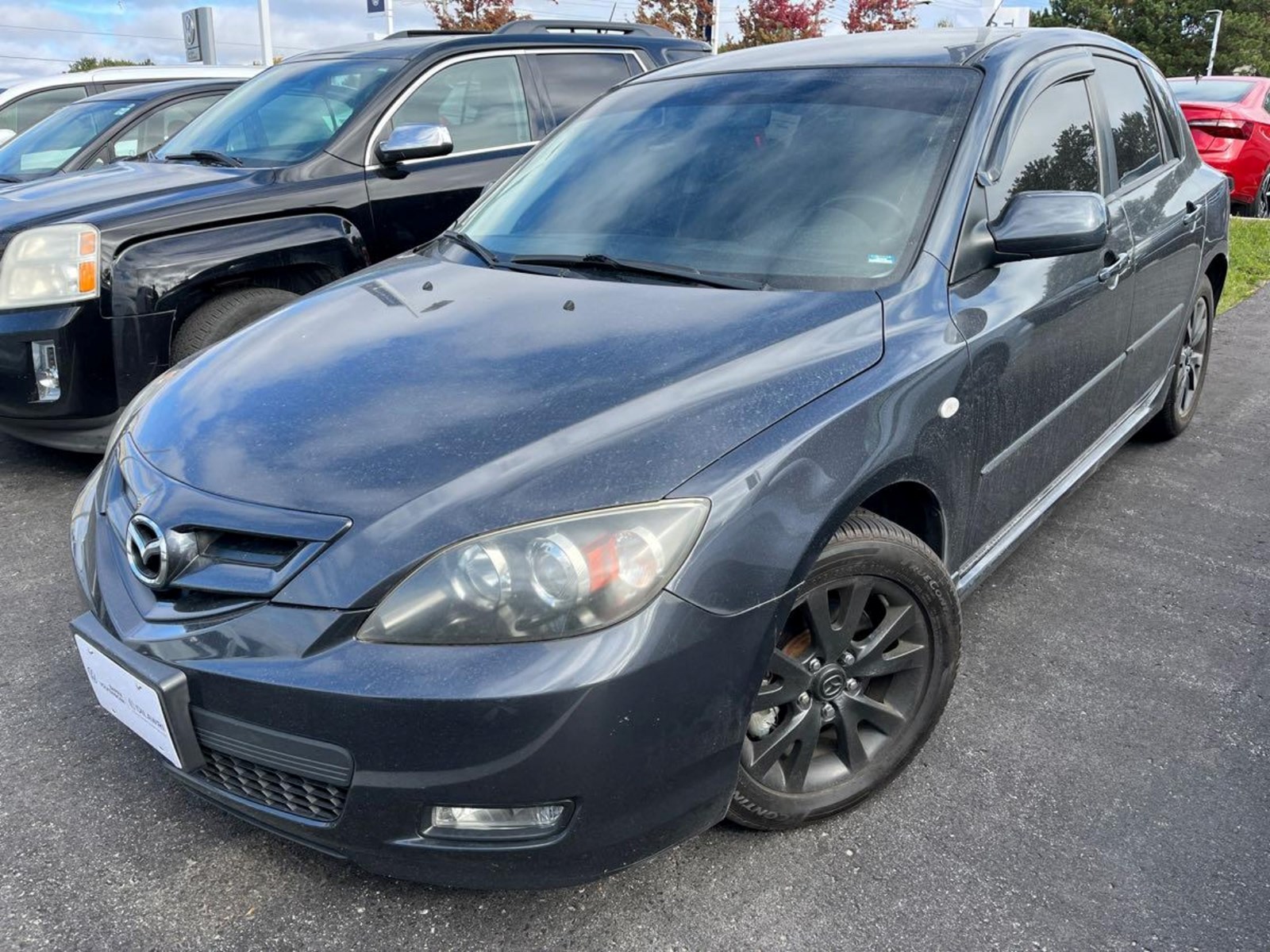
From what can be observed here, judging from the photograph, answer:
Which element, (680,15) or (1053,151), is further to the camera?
(680,15)

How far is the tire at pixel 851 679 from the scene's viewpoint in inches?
81.5

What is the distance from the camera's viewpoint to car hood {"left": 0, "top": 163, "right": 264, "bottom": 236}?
13.3 feet

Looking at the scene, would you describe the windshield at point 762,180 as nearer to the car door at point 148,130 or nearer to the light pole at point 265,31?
the car door at point 148,130

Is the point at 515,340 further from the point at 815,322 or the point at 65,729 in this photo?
the point at 65,729

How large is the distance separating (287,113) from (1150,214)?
3778mm

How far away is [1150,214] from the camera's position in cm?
351

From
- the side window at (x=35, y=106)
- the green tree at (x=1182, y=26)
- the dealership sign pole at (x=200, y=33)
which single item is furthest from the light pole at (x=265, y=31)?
the green tree at (x=1182, y=26)

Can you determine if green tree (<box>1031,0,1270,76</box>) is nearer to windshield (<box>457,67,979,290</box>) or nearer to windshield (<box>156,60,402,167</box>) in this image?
windshield (<box>156,60,402,167</box>)

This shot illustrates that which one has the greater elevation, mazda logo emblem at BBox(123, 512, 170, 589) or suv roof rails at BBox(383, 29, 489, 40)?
suv roof rails at BBox(383, 29, 489, 40)

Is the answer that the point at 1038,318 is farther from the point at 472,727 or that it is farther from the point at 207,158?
the point at 207,158

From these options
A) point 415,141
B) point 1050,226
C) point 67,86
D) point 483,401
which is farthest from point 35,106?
point 1050,226

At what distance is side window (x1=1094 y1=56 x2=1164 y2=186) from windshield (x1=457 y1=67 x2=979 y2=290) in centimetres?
97

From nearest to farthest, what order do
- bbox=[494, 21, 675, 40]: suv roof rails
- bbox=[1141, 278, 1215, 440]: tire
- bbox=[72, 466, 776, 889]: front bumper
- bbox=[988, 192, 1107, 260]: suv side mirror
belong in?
bbox=[72, 466, 776, 889]: front bumper, bbox=[988, 192, 1107, 260]: suv side mirror, bbox=[1141, 278, 1215, 440]: tire, bbox=[494, 21, 675, 40]: suv roof rails

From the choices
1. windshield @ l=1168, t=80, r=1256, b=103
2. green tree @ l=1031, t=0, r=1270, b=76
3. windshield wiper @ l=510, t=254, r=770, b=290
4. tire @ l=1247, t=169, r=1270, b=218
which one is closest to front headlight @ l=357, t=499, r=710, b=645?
windshield wiper @ l=510, t=254, r=770, b=290
